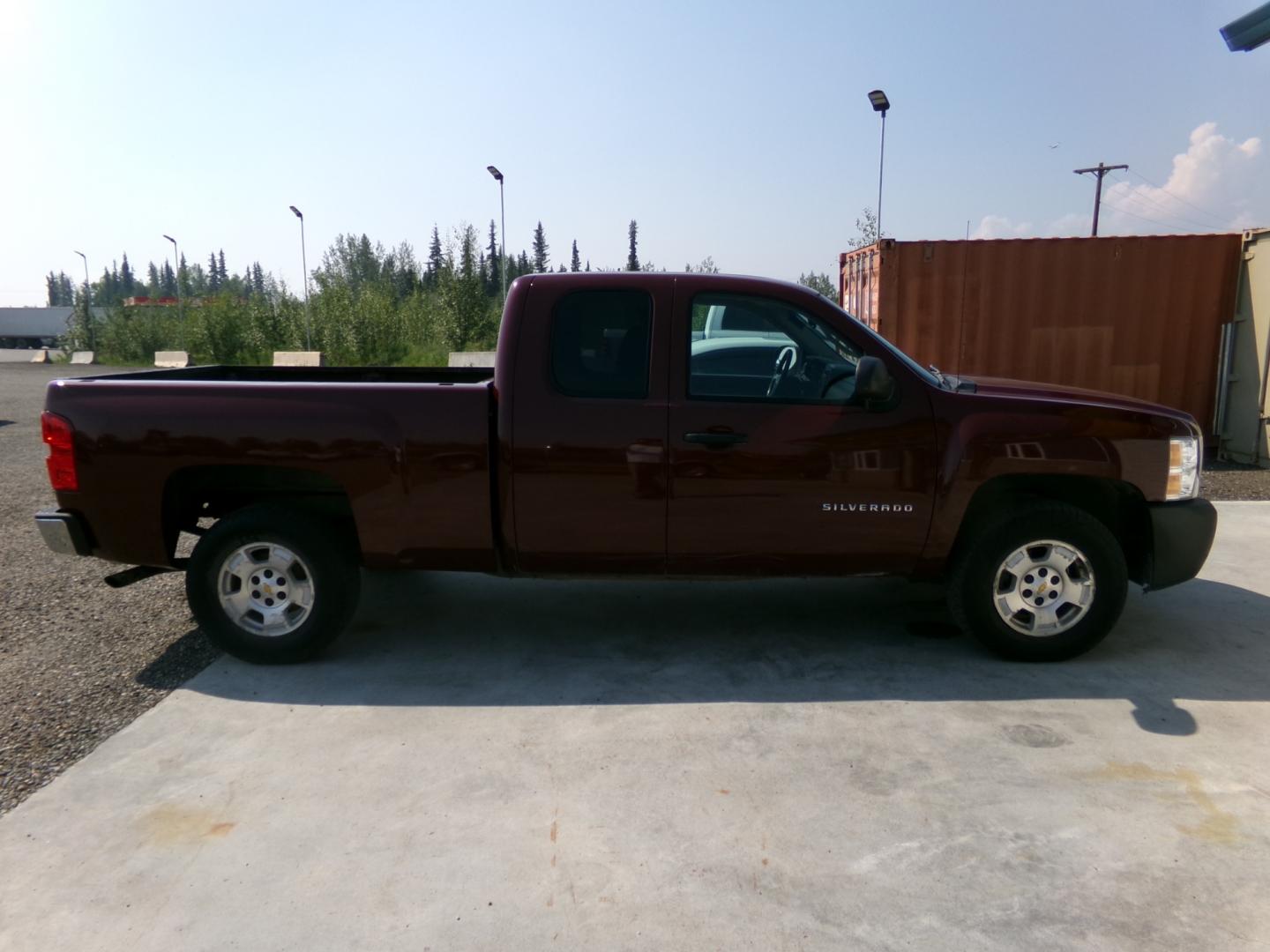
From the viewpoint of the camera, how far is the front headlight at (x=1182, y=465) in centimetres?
454

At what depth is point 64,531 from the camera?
448cm

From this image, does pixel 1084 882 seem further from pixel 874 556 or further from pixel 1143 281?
pixel 1143 281

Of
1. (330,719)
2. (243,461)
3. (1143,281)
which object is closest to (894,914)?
(330,719)

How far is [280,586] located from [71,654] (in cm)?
123

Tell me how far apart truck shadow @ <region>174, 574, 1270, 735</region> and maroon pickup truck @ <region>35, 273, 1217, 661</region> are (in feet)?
0.91

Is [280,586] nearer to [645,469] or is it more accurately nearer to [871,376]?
[645,469]

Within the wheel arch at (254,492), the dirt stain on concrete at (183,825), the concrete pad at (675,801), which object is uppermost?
the wheel arch at (254,492)

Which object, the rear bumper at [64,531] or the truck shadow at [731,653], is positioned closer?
the truck shadow at [731,653]

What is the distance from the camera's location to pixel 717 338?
457cm

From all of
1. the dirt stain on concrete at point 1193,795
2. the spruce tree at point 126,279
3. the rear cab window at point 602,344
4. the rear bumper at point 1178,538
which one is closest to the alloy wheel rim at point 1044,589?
the rear bumper at point 1178,538

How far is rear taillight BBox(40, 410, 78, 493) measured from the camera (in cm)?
443

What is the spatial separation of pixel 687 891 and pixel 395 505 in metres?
2.35

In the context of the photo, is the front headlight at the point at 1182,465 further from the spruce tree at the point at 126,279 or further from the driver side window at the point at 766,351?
the spruce tree at the point at 126,279

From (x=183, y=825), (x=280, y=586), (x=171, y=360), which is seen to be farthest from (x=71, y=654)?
(x=171, y=360)
